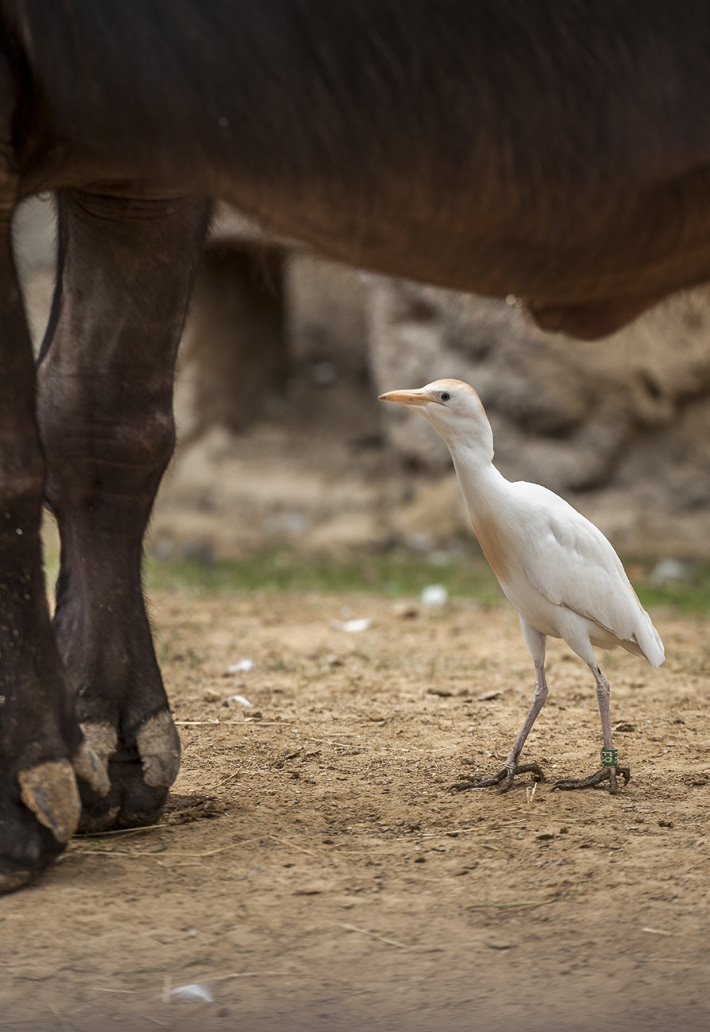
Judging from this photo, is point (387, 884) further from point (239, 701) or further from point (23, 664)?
point (239, 701)

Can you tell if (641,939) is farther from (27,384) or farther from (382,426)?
(382,426)

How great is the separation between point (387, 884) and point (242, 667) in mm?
1724

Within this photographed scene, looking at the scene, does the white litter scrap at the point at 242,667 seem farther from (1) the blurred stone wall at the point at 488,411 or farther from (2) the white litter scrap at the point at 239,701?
(1) the blurred stone wall at the point at 488,411

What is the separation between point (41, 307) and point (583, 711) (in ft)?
14.2

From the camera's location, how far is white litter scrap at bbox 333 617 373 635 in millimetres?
4340

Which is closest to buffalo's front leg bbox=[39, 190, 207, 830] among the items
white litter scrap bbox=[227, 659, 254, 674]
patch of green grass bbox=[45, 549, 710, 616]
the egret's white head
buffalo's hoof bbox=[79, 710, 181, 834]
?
buffalo's hoof bbox=[79, 710, 181, 834]

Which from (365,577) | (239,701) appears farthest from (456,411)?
(365,577)

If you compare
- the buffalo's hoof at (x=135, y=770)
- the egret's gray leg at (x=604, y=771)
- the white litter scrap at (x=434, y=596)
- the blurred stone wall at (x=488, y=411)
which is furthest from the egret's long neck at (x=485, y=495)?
the blurred stone wall at (x=488, y=411)

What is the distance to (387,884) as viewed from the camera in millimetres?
2049

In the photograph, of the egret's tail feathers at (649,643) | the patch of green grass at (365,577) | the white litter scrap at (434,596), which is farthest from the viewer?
the patch of green grass at (365,577)

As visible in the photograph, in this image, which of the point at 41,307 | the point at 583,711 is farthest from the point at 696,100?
the point at 41,307

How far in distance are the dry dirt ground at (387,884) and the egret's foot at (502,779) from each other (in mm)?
30

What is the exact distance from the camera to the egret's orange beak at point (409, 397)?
2.40 meters

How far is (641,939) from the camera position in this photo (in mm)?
1835
